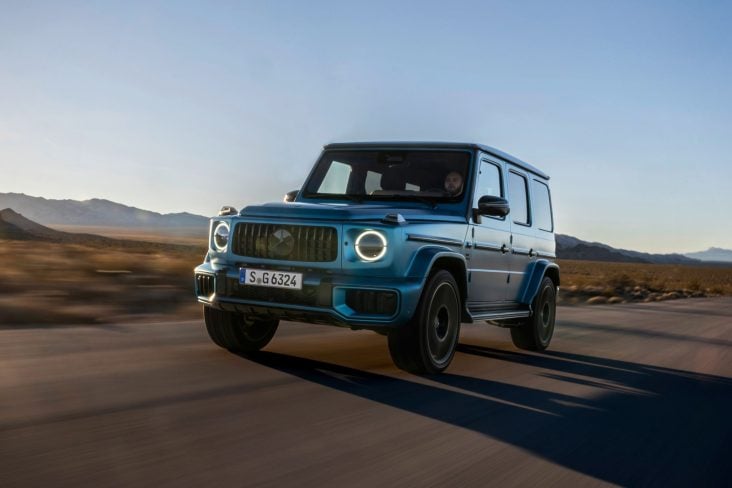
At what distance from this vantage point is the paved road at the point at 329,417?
3.41 m

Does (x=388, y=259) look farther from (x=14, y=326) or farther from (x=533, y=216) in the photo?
(x=14, y=326)

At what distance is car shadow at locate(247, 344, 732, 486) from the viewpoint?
3.94 meters

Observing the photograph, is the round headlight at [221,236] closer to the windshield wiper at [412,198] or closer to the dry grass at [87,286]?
the windshield wiper at [412,198]

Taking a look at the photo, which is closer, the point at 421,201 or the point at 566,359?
the point at 421,201

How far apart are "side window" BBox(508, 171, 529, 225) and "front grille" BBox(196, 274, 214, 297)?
3.29 metres

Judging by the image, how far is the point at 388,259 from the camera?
5.72m

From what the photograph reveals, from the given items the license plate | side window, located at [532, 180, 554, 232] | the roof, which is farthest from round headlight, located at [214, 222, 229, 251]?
side window, located at [532, 180, 554, 232]

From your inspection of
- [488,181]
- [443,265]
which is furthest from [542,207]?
[443,265]

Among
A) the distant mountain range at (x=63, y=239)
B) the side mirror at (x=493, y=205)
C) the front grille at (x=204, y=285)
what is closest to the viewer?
the front grille at (x=204, y=285)

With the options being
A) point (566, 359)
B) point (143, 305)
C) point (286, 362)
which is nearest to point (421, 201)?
point (286, 362)

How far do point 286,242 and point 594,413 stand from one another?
2.44 m

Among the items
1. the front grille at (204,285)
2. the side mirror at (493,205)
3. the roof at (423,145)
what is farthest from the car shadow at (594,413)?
the roof at (423,145)

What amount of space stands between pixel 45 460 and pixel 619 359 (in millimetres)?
6315

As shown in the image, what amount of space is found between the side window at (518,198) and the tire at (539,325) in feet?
2.78
